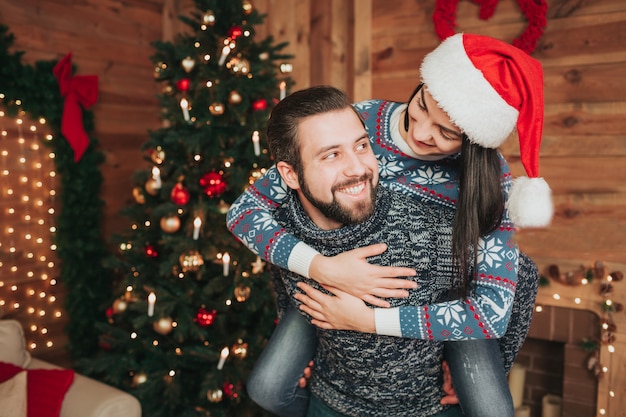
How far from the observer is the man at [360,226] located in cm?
141

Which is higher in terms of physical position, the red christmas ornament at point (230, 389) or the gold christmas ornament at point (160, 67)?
the gold christmas ornament at point (160, 67)

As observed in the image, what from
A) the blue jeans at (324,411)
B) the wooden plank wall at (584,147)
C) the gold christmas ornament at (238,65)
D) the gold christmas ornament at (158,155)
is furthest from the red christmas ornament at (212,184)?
the wooden plank wall at (584,147)

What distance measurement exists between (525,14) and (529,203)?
5.71 ft

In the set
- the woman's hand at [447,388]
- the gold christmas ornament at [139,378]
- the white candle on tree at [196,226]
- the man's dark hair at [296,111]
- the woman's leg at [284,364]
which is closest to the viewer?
the man's dark hair at [296,111]

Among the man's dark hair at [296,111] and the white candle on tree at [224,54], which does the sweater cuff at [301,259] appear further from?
the white candle on tree at [224,54]

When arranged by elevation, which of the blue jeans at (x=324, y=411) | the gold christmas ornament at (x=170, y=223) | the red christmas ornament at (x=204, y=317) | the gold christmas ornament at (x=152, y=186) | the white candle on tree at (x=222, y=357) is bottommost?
the white candle on tree at (x=222, y=357)

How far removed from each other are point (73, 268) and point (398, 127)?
2421 mm

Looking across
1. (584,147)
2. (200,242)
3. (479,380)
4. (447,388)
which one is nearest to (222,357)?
(200,242)

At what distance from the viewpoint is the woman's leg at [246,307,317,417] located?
66.9 inches

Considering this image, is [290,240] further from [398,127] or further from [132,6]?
[132,6]

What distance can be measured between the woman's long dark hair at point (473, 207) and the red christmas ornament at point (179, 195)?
4.82 ft

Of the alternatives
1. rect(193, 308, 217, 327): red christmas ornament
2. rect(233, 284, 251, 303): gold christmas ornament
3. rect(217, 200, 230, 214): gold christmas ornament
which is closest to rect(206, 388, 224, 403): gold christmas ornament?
rect(193, 308, 217, 327): red christmas ornament

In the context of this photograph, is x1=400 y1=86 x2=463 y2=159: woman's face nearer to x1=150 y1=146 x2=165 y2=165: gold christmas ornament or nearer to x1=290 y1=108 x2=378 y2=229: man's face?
x1=290 y1=108 x2=378 y2=229: man's face

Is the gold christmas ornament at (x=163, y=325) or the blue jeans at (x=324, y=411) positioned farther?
the gold christmas ornament at (x=163, y=325)
